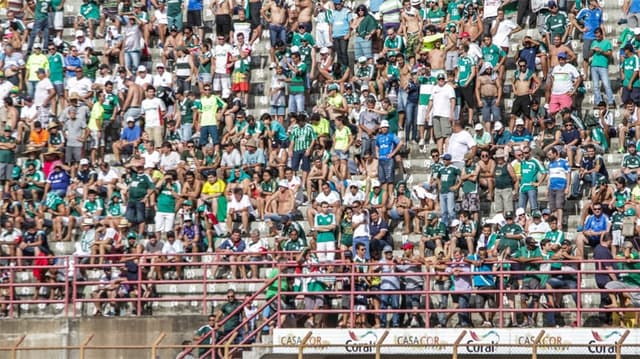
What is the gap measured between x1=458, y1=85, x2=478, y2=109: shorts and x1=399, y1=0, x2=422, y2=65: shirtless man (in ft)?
5.73

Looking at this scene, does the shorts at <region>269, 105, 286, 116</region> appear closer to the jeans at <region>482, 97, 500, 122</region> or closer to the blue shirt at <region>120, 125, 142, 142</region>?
the blue shirt at <region>120, 125, 142, 142</region>

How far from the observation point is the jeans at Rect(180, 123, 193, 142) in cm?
3575

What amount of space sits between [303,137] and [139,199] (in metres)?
3.37

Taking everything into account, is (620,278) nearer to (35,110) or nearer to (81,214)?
(81,214)

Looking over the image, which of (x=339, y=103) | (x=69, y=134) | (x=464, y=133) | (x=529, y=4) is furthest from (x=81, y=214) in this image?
(x=529, y=4)

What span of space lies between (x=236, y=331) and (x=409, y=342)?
9.87ft

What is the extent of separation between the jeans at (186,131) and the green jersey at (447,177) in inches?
232

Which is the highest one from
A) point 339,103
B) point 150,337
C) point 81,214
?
point 339,103

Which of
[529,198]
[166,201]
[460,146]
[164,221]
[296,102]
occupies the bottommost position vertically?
[164,221]

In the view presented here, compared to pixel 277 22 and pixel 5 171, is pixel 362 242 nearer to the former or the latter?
pixel 277 22

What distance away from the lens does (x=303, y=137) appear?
3419 centimetres

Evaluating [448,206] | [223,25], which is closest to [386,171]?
[448,206]

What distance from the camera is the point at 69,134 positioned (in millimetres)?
36219

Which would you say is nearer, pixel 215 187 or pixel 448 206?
pixel 448 206
